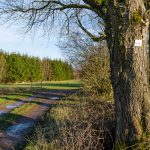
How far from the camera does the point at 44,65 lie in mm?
72250

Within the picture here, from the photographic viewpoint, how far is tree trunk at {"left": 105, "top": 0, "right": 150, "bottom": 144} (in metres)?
8.34

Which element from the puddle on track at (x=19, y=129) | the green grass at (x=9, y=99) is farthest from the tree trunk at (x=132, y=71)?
the green grass at (x=9, y=99)

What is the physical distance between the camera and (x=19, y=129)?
14711 mm

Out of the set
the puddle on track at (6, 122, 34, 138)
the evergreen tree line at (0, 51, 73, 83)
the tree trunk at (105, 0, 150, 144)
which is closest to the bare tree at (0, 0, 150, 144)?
the tree trunk at (105, 0, 150, 144)

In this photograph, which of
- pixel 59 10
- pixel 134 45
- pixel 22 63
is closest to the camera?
pixel 134 45

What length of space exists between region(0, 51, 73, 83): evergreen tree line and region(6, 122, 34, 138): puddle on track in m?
36.2

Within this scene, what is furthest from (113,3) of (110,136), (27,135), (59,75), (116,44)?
(59,75)

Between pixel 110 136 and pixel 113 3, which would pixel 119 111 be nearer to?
pixel 110 136

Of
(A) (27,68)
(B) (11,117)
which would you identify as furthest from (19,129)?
(A) (27,68)

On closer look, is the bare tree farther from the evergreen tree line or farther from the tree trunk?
the evergreen tree line

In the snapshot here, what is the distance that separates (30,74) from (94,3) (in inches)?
2107

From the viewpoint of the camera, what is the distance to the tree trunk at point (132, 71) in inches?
328

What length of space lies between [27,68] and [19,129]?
1962 inches

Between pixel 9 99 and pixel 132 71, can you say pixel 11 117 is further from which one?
pixel 132 71
